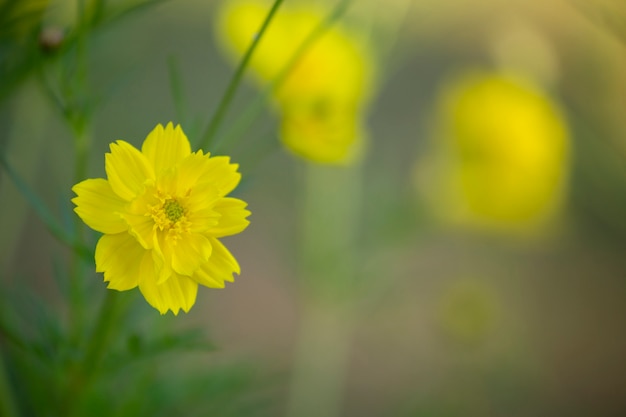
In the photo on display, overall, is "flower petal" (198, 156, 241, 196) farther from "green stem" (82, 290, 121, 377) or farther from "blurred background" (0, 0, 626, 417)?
"blurred background" (0, 0, 626, 417)

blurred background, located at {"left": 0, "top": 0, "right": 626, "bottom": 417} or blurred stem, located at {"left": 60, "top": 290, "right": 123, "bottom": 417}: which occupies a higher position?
blurred background, located at {"left": 0, "top": 0, "right": 626, "bottom": 417}

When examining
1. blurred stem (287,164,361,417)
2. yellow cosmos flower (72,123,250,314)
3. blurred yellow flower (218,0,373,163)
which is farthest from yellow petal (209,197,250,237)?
blurred stem (287,164,361,417)

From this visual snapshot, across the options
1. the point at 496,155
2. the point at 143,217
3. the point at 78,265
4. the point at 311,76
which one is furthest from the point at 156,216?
the point at 496,155

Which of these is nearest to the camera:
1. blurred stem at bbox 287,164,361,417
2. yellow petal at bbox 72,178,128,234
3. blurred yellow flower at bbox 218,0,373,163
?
yellow petal at bbox 72,178,128,234

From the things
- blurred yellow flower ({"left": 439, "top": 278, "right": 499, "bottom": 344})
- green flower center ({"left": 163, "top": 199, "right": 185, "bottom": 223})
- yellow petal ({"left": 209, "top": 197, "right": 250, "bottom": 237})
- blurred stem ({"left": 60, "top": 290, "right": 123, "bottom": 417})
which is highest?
blurred yellow flower ({"left": 439, "top": 278, "right": 499, "bottom": 344})

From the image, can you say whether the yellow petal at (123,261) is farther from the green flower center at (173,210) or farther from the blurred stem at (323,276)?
the blurred stem at (323,276)

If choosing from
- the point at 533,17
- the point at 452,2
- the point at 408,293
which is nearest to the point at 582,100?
the point at 533,17

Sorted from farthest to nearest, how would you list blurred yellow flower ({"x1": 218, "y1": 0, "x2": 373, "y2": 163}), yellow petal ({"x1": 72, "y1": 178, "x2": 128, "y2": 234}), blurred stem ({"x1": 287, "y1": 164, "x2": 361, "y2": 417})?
1. blurred stem ({"x1": 287, "y1": 164, "x2": 361, "y2": 417})
2. blurred yellow flower ({"x1": 218, "y1": 0, "x2": 373, "y2": 163})
3. yellow petal ({"x1": 72, "y1": 178, "x2": 128, "y2": 234})

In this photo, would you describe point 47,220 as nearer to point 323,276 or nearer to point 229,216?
point 229,216
